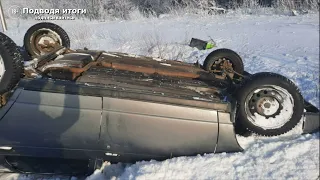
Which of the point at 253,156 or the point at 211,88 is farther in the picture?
the point at 211,88

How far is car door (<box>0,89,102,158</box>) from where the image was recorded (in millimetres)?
2691

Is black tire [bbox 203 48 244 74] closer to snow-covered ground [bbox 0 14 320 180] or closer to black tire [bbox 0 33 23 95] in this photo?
snow-covered ground [bbox 0 14 320 180]

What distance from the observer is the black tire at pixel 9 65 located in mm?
2984

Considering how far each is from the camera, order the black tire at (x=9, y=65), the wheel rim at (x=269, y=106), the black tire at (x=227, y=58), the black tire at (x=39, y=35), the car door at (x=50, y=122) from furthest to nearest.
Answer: the black tire at (x=39, y=35) < the black tire at (x=227, y=58) < the wheel rim at (x=269, y=106) < the black tire at (x=9, y=65) < the car door at (x=50, y=122)

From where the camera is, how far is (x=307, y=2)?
25.7ft

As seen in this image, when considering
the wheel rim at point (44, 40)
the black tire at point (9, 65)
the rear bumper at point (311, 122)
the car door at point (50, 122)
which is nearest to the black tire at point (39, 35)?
the wheel rim at point (44, 40)

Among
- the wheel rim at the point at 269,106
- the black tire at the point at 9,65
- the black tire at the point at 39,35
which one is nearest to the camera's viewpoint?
the black tire at the point at 9,65

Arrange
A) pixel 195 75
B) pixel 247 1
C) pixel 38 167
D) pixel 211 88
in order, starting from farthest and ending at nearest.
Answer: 1. pixel 247 1
2. pixel 195 75
3. pixel 211 88
4. pixel 38 167

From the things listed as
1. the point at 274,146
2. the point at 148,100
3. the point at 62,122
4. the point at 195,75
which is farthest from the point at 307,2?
the point at 62,122

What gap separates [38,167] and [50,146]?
292mm

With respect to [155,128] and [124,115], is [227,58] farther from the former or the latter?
[124,115]

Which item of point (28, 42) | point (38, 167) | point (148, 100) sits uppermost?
point (28, 42)

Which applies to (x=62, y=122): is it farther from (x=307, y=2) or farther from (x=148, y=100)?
(x=307, y=2)

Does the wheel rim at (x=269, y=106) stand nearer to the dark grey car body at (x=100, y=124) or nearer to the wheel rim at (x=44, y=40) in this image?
the dark grey car body at (x=100, y=124)
